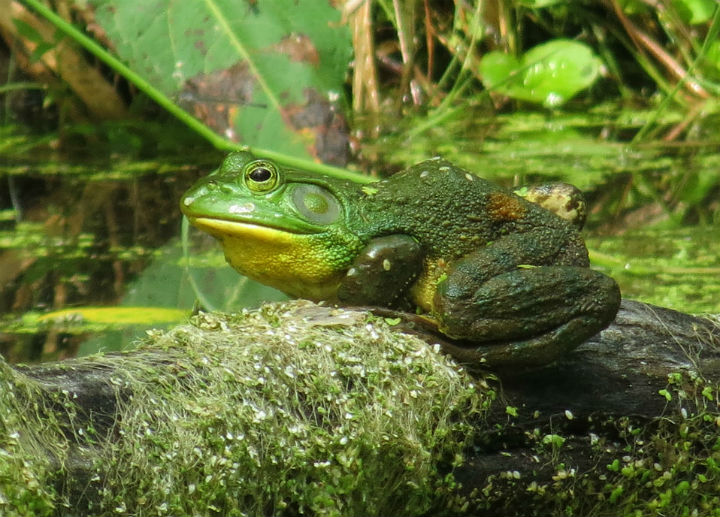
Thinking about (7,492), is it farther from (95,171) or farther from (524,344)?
(95,171)

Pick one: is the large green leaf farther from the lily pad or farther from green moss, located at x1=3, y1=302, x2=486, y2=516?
green moss, located at x1=3, y1=302, x2=486, y2=516

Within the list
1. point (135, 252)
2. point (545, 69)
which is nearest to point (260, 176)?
point (135, 252)

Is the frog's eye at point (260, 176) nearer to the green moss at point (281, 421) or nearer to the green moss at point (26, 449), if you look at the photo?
the green moss at point (281, 421)

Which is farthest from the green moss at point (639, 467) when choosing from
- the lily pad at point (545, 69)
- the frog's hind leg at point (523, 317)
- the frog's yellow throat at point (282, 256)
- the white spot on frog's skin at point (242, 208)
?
the lily pad at point (545, 69)

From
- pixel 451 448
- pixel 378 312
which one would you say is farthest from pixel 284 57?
pixel 451 448

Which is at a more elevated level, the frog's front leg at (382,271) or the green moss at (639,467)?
the frog's front leg at (382,271)

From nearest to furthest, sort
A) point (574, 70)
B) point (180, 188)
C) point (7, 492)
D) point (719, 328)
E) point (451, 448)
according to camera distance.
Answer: point (7, 492), point (451, 448), point (719, 328), point (180, 188), point (574, 70)
